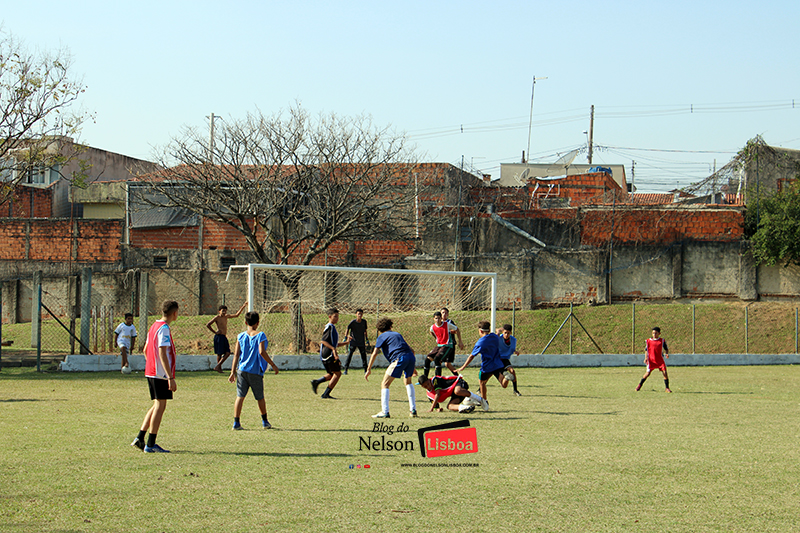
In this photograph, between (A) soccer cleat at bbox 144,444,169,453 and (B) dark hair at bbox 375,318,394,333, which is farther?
(B) dark hair at bbox 375,318,394,333

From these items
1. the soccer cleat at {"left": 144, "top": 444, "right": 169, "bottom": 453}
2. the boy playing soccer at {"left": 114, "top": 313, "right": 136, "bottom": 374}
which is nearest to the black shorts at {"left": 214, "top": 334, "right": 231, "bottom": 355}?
the boy playing soccer at {"left": 114, "top": 313, "right": 136, "bottom": 374}

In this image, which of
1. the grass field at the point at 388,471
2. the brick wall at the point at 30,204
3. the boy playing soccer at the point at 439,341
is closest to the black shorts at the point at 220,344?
the grass field at the point at 388,471

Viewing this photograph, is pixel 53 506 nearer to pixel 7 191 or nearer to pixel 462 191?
pixel 7 191

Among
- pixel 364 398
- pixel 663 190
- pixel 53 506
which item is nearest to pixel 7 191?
pixel 364 398

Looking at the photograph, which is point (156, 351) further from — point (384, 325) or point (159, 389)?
point (384, 325)

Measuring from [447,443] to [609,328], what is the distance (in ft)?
69.6

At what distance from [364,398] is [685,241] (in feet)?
69.9

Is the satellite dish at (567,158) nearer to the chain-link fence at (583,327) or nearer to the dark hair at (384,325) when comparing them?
the chain-link fence at (583,327)

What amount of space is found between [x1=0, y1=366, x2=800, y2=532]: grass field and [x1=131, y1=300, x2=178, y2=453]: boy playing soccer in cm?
22

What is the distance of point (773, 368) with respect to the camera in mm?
22922

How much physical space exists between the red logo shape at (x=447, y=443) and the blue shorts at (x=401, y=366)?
8.70ft

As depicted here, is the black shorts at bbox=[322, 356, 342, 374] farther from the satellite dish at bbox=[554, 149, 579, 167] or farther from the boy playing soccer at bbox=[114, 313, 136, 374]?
the satellite dish at bbox=[554, 149, 579, 167]

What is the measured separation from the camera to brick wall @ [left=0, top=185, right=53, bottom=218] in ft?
129

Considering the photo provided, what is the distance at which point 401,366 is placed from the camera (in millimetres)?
10672
